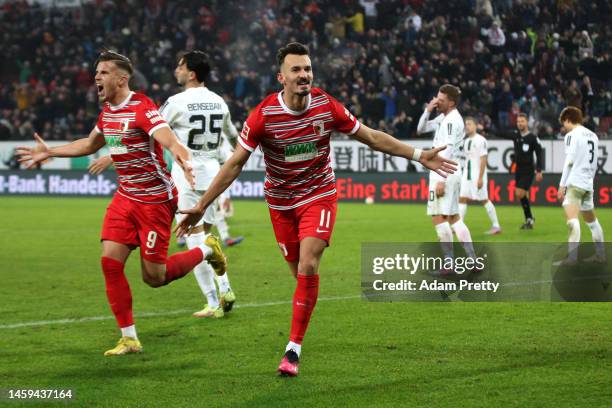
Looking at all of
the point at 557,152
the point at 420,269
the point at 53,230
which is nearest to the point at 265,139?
the point at 420,269

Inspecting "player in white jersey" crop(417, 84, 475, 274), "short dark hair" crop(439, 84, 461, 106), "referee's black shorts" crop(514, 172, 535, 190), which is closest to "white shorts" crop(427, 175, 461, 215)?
"player in white jersey" crop(417, 84, 475, 274)

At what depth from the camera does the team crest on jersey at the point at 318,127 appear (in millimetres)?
7008

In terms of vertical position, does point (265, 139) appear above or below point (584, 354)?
above

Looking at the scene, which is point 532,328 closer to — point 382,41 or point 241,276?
point 241,276

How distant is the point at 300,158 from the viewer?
7.09m

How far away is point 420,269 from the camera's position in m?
12.1

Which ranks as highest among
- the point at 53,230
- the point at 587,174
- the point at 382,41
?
the point at 382,41

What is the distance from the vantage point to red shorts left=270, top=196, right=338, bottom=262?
7.07 m

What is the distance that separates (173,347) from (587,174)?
24.8 feet

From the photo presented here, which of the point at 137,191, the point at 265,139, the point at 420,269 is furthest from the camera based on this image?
the point at 420,269

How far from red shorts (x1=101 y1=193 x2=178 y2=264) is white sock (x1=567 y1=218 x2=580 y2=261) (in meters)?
7.19

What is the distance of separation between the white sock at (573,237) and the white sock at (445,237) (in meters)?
1.85


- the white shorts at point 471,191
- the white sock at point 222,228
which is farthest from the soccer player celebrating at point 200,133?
the white shorts at point 471,191

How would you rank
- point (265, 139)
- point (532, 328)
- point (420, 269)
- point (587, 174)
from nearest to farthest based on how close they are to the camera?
point (265, 139) < point (532, 328) < point (420, 269) < point (587, 174)
